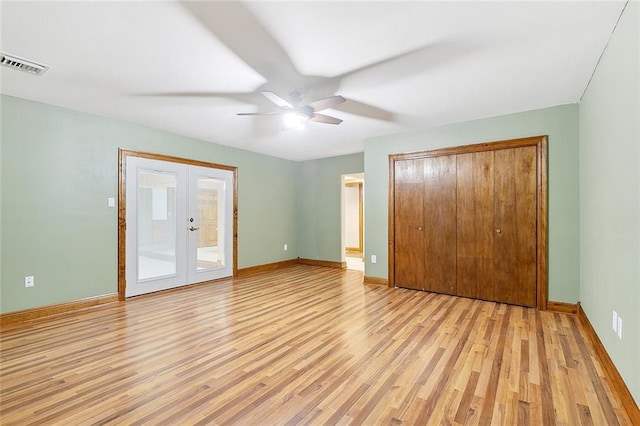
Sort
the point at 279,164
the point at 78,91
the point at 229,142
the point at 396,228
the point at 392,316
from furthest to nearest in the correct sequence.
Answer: the point at 279,164, the point at 229,142, the point at 396,228, the point at 392,316, the point at 78,91

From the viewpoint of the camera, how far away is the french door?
4.16 metres

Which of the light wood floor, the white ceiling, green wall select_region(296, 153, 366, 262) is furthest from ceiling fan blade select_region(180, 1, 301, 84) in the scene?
green wall select_region(296, 153, 366, 262)

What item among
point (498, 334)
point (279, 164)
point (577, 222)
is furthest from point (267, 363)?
point (279, 164)

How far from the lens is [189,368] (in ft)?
7.30

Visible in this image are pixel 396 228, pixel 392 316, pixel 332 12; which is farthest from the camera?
pixel 396 228

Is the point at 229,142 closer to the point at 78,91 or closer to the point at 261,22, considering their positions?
the point at 78,91

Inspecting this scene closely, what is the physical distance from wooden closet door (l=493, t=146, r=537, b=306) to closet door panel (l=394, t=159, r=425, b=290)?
987 mm

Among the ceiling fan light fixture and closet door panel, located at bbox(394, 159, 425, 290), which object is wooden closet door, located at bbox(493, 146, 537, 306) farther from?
the ceiling fan light fixture

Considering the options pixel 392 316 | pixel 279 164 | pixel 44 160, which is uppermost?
pixel 279 164

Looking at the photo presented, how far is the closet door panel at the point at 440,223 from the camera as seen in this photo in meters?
4.15

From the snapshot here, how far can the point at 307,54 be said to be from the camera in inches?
90.7

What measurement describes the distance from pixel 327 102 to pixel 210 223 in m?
3.39

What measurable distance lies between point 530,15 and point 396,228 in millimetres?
3174

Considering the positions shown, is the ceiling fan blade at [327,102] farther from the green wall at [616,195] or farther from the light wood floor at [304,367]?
the light wood floor at [304,367]
